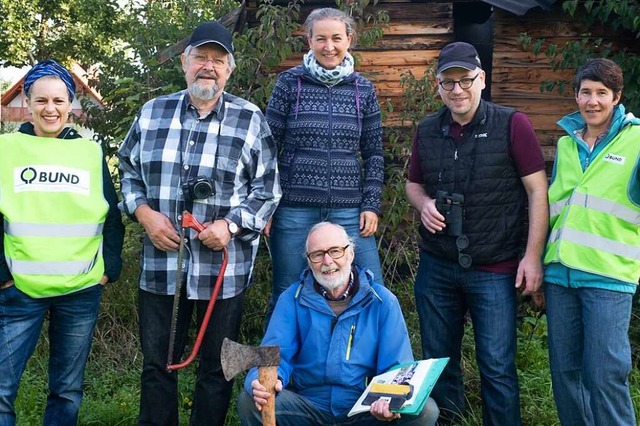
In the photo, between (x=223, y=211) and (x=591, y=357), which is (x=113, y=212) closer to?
(x=223, y=211)

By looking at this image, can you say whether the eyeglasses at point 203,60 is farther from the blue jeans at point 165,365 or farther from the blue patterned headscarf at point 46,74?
the blue jeans at point 165,365

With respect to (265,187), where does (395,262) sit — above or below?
below

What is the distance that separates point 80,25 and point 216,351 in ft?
70.8

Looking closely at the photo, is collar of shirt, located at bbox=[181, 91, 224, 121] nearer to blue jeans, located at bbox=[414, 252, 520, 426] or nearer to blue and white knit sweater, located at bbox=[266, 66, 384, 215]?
blue and white knit sweater, located at bbox=[266, 66, 384, 215]

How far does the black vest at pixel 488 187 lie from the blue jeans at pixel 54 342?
1807 mm

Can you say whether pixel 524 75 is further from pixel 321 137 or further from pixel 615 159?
pixel 615 159

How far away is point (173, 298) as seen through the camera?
12.2 feet

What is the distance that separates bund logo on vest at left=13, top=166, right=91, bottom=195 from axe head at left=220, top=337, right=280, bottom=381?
107cm

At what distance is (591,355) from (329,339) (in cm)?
115

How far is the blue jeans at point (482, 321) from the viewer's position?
3639 millimetres

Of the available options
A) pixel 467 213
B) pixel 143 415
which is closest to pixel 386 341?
pixel 467 213

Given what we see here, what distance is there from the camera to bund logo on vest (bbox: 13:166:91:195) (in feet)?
11.6

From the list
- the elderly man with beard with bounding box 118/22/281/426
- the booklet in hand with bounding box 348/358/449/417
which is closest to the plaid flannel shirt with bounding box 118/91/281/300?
the elderly man with beard with bounding box 118/22/281/426

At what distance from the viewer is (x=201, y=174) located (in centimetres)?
365
